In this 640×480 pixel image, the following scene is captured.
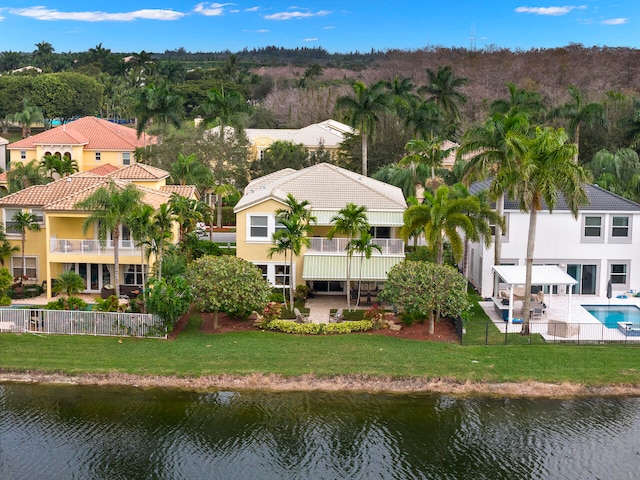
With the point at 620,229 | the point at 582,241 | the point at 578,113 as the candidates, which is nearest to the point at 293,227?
the point at 582,241

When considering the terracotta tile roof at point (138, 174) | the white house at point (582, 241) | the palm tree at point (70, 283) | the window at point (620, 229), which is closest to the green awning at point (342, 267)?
the white house at point (582, 241)

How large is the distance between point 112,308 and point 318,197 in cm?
1381

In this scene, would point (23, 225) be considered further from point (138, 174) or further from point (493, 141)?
point (493, 141)

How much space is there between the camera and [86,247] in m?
42.8

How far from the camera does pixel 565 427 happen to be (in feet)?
94.9

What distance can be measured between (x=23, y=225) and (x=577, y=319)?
95.0ft

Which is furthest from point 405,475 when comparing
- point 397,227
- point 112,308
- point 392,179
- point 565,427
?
point 392,179

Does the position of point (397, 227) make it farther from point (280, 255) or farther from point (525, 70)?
point (525, 70)

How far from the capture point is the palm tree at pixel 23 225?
43.6 m

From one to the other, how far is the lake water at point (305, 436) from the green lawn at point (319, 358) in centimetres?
133

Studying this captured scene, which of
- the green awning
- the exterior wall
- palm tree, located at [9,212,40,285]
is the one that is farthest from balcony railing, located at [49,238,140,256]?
the exterior wall

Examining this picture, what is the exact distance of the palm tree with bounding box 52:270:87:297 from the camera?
136ft

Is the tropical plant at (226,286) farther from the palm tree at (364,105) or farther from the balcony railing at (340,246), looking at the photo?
the palm tree at (364,105)

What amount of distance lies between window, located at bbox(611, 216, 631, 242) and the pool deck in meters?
3.06
